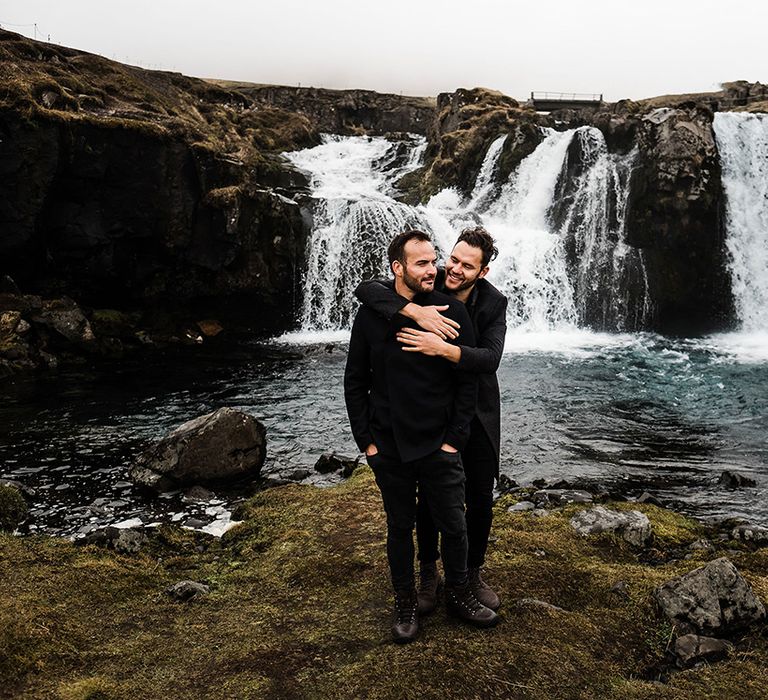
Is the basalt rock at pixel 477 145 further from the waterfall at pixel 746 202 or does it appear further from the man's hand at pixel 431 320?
the man's hand at pixel 431 320

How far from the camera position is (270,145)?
43.2 metres

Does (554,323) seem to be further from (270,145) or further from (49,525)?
(270,145)

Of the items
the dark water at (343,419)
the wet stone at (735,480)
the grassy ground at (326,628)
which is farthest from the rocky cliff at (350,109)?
the grassy ground at (326,628)

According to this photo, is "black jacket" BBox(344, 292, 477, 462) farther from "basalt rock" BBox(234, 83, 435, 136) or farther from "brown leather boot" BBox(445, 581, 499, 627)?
"basalt rock" BBox(234, 83, 435, 136)

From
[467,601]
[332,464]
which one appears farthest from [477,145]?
[467,601]

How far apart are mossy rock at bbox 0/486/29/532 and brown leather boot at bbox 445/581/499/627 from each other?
6825 mm

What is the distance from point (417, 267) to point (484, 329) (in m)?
0.83

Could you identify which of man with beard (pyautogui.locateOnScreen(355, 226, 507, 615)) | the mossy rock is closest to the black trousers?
man with beard (pyautogui.locateOnScreen(355, 226, 507, 615))

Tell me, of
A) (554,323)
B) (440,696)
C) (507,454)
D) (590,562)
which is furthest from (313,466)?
(554,323)

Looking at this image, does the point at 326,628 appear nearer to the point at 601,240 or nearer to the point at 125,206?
the point at 125,206

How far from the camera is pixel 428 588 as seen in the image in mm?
5035

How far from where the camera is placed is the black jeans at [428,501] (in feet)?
14.7

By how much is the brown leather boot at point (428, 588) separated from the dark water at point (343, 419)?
5.00 metres

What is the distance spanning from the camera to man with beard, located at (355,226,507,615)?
14.2 ft
